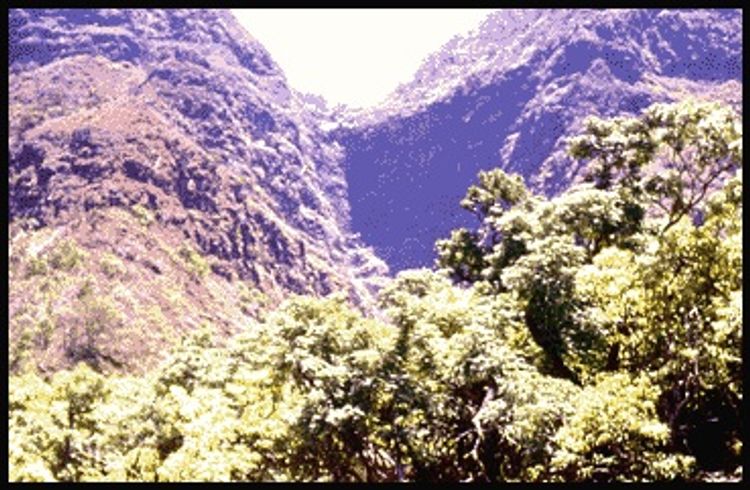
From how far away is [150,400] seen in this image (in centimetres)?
2873

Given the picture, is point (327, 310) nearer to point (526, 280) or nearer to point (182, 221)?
point (526, 280)

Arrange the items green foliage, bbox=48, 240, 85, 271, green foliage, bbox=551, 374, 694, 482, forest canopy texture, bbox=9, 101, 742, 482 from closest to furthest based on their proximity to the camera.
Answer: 1. green foliage, bbox=551, 374, 694, 482
2. forest canopy texture, bbox=9, 101, 742, 482
3. green foliage, bbox=48, 240, 85, 271

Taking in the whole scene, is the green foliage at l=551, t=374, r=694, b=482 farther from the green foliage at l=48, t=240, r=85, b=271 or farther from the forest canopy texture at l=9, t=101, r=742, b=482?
the green foliage at l=48, t=240, r=85, b=271

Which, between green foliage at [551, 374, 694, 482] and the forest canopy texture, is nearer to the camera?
green foliage at [551, 374, 694, 482]

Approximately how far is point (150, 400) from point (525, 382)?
55.2 feet

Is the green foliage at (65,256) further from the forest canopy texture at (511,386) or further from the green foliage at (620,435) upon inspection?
the green foliage at (620,435)

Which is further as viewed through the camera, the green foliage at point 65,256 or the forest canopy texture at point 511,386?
the green foliage at point 65,256

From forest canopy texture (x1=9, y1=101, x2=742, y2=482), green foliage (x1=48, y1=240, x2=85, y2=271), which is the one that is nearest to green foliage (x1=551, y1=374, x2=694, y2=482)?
forest canopy texture (x1=9, y1=101, x2=742, y2=482)

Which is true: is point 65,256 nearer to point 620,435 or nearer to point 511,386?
point 511,386

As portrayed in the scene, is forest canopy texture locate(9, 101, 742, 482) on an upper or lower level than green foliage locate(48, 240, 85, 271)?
lower

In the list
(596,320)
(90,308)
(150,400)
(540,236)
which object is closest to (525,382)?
(596,320)

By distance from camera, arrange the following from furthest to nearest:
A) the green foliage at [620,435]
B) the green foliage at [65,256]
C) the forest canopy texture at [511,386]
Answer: the green foliage at [65,256] → the forest canopy texture at [511,386] → the green foliage at [620,435]

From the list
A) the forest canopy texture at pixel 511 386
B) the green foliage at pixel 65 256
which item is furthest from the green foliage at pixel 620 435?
the green foliage at pixel 65 256

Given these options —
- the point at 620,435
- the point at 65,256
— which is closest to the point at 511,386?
the point at 620,435
